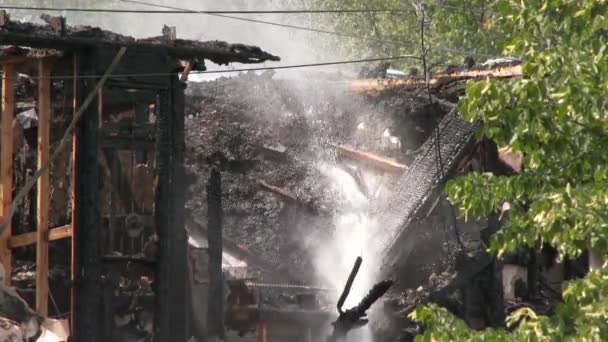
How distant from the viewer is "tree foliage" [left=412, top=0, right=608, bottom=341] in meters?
7.63

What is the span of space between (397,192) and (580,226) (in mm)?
14809

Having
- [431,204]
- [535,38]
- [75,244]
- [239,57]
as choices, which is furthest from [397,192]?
[535,38]

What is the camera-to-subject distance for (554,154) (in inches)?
326

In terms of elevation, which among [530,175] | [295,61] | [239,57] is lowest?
[530,175]

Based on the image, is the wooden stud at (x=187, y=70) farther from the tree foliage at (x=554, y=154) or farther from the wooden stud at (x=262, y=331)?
the tree foliage at (x=554, y=154)

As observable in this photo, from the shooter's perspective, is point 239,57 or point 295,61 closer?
point 239,57

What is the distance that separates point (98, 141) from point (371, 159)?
968 cm

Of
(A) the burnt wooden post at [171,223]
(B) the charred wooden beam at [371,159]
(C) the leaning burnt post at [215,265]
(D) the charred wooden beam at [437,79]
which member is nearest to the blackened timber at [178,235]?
(A) the burnt wooden post at [171,223]

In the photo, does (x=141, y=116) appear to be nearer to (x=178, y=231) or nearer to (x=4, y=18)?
(x=178, y=231)

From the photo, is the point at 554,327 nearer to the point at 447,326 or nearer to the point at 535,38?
the point at 447,326

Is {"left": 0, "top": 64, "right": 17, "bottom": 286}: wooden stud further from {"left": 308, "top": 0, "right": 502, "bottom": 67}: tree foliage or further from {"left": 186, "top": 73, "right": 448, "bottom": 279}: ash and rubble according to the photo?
{"left": 308, "top": 0, "right": 502, "bottom": 67}: tree foliage

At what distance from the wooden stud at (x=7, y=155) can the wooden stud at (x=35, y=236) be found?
11 centimetres

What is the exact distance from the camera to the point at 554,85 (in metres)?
7.85

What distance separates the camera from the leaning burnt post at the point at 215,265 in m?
17.0
